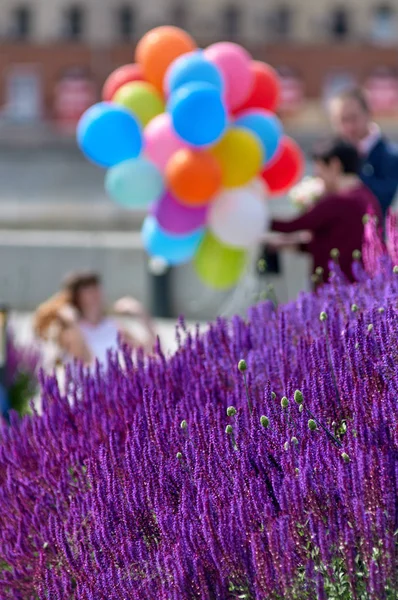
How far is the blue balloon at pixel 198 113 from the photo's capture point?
7.12m

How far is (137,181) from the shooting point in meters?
7.34

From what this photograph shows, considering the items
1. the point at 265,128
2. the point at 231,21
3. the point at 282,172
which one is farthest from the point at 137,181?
the point at 231,21

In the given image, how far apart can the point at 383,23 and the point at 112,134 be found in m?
57.3

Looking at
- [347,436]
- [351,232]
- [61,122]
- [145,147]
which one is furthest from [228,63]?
[61,122]

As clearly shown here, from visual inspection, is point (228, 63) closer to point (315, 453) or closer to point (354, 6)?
point (315, 453)

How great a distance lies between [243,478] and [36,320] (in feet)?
13.3

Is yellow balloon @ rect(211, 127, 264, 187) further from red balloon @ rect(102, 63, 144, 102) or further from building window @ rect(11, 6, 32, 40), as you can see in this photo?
building window @ rect(11, 6, 32, 40)

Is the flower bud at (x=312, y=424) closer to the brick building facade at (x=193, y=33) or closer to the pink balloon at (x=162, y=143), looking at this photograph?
the pink balloon at (x=162, y=143)

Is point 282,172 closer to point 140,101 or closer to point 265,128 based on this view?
point 265,128

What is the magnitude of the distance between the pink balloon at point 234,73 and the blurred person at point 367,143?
1106mm

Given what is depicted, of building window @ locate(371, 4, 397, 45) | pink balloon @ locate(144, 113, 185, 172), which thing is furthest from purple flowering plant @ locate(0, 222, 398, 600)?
building window @ locate(371, 4, 397, 45)

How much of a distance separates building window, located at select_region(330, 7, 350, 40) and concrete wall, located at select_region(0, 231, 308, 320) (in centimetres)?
5017

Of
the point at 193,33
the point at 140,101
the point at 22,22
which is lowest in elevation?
the point at 140,101

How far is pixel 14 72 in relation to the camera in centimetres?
6269
